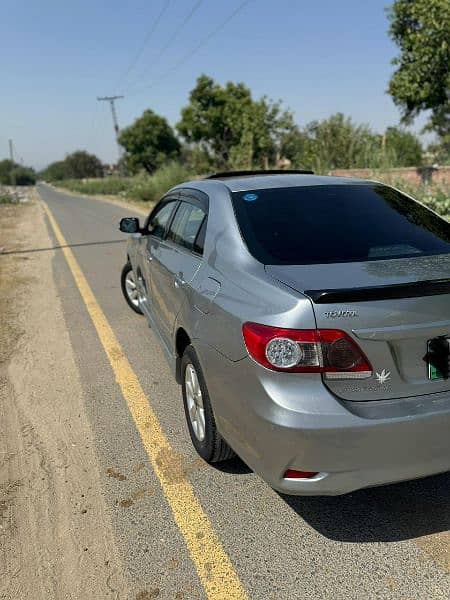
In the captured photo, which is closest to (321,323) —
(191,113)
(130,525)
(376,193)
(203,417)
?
(203,417)

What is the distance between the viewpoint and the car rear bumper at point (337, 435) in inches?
88.2

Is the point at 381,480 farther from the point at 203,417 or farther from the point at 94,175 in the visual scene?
the point at 94,175

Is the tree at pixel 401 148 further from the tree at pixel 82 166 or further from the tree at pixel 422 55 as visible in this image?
the tree at pixel 82 166

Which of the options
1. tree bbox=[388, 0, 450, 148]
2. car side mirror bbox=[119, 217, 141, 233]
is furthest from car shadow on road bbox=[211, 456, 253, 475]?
tree bbox=[388, 0, 450, 148]

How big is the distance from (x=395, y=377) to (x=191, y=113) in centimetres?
4674

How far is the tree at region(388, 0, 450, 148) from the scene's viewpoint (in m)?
14.5

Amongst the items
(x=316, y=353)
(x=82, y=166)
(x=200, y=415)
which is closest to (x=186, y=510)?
(x=200, y=415)

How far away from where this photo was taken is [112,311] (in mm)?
6828

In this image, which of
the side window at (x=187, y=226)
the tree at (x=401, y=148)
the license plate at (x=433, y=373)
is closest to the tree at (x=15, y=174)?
the tree at (x=401, y=148)

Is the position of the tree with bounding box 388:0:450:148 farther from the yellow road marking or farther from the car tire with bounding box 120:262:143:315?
the yellow road marking

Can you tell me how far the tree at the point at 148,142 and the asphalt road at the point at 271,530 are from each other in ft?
204

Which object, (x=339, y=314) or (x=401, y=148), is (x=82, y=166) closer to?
(x=401, y=148)

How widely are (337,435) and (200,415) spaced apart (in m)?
1.17

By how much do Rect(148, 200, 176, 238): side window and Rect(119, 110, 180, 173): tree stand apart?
59.8m
